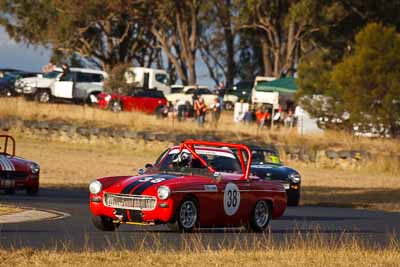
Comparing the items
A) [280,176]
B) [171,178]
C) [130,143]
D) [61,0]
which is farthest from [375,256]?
[61,0]

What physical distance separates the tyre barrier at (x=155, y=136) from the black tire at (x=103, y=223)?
84.0 ft

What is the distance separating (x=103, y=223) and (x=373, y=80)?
3478 centimetres

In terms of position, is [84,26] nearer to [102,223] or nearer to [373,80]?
[373,80]

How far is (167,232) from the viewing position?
53.2 feet

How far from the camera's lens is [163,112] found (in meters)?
54.7

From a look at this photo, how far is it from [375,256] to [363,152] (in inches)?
1119

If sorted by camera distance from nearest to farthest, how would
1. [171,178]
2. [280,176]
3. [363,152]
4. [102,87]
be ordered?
[171,178] < [280,176] < [363,152] < [102,87]

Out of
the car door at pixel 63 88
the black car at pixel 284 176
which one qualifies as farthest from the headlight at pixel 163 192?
the car door at pixel 63 88

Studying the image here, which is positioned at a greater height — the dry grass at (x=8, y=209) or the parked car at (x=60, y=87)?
the parked car at (x=60, y=87)

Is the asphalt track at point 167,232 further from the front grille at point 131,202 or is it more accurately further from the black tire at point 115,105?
the black tire at point 115,105

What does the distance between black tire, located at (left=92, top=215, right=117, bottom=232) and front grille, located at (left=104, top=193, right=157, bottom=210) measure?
47 cm

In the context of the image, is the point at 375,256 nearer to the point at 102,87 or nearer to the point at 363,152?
the point at 363,152

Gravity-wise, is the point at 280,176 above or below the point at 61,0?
below

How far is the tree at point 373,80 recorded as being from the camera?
48125 millimetres
